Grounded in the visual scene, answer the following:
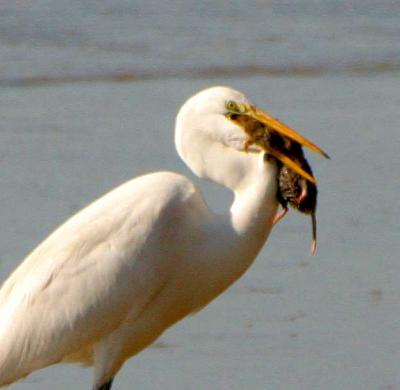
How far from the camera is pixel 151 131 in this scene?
9.30 meters

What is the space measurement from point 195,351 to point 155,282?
3.83 ft

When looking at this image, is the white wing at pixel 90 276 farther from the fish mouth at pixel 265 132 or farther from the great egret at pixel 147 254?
the fish mouth at pixel 265 132

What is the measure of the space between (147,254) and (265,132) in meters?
0.56

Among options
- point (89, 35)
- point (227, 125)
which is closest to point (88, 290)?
point (227, 125)

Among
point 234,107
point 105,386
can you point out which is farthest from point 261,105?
point 234,107

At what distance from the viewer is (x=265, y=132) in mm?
5375

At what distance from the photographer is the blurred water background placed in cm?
657

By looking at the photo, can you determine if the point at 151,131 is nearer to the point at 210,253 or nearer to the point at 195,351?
the point at 195,351

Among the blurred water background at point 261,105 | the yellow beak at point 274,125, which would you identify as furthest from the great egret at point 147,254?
the blurred water background at point 261,105

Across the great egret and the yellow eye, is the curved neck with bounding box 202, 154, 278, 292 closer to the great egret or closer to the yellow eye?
the great egret

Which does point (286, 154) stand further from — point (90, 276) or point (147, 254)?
point (90, 276)

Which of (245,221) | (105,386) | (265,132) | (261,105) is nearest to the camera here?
(265,132)

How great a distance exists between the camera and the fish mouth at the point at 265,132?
211 inches

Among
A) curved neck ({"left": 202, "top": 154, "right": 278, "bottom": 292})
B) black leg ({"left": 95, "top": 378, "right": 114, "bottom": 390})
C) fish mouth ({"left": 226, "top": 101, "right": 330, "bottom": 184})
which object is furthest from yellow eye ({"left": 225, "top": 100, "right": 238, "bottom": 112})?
black leg ({"left": 95, "top": 378, "right": 114, "bottom": 390})
